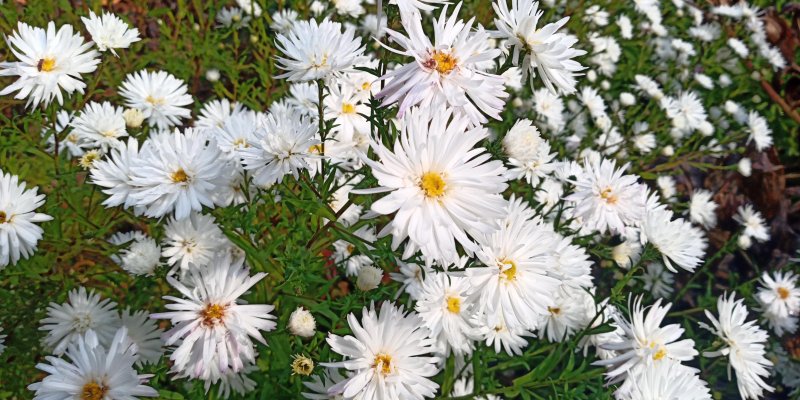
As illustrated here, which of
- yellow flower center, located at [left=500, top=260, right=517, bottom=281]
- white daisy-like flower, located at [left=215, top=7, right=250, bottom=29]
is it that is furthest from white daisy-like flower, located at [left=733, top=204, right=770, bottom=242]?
white daisy-like flower, located at [left=215, top=7, right=250, bottom=29]

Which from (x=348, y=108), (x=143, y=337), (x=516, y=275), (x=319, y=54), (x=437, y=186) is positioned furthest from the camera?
(x=348, y=108)

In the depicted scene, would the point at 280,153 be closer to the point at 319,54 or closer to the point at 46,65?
the point at 319,54

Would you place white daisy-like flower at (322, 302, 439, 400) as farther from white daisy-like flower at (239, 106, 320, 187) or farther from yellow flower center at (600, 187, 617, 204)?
yellow flower center at (600, 187, 617, 204)

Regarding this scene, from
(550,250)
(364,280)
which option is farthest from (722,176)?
(364,280)

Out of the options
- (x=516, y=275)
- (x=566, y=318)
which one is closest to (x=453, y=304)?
(x=516, y=275)

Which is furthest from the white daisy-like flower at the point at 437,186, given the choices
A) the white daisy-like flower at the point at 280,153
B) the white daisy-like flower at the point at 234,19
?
the white daisy-like flower at the point at 234,19

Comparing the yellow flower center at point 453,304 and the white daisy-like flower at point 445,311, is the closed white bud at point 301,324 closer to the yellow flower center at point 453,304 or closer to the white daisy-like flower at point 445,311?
the white daisy-like flower at point 445,311

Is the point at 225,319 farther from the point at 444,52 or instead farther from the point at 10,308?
the point at 10,308
